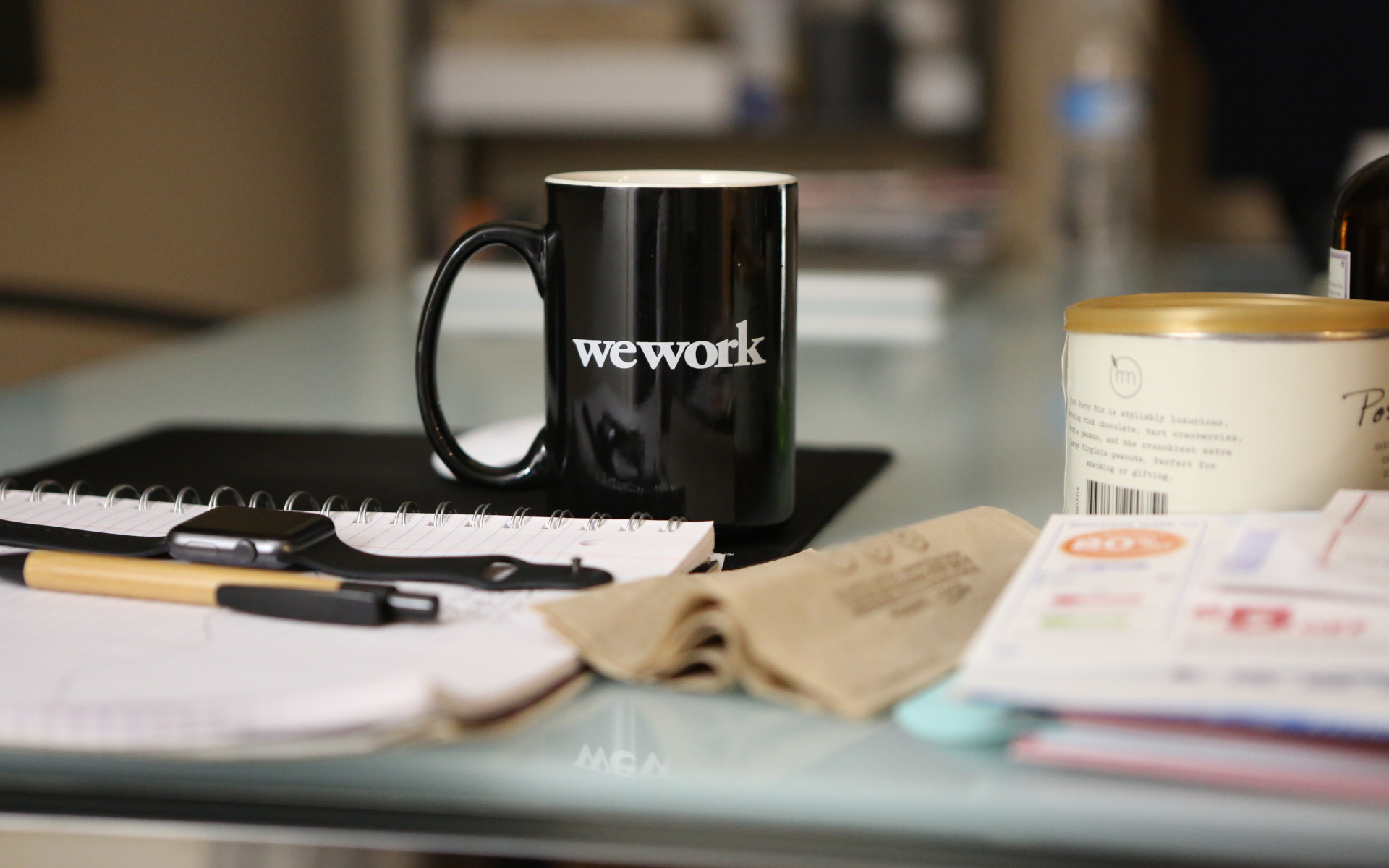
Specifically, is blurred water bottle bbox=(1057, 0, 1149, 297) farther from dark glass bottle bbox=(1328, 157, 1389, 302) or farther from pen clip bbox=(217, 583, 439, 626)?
pen clip bbox=(217, 583, 439, 626)

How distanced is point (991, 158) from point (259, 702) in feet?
8.83

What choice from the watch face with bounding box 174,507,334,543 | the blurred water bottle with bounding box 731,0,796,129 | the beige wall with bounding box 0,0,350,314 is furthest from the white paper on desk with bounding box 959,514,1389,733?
the blurred water bottle with bounding box 731,0,796,129

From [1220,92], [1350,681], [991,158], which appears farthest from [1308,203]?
[1350,681]

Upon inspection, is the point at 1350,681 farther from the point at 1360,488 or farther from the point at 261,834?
the point at 261,834

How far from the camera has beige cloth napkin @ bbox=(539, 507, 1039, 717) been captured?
359 mm

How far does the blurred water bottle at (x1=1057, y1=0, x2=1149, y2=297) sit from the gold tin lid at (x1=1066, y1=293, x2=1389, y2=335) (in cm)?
138

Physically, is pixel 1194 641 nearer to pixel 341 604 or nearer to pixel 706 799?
pixel 706 799

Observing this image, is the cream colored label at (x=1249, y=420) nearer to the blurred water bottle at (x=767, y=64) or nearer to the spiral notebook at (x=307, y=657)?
the spiral notebook at (x=307, y=657)

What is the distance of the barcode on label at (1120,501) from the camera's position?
44 centimetres

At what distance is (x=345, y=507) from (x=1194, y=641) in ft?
1.12

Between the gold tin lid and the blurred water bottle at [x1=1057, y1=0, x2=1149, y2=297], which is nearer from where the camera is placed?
the gold tin lid

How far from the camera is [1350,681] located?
0.30 m

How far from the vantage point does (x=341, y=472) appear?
68cm

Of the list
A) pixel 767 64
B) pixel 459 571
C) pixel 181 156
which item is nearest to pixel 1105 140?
pixel 767 64
